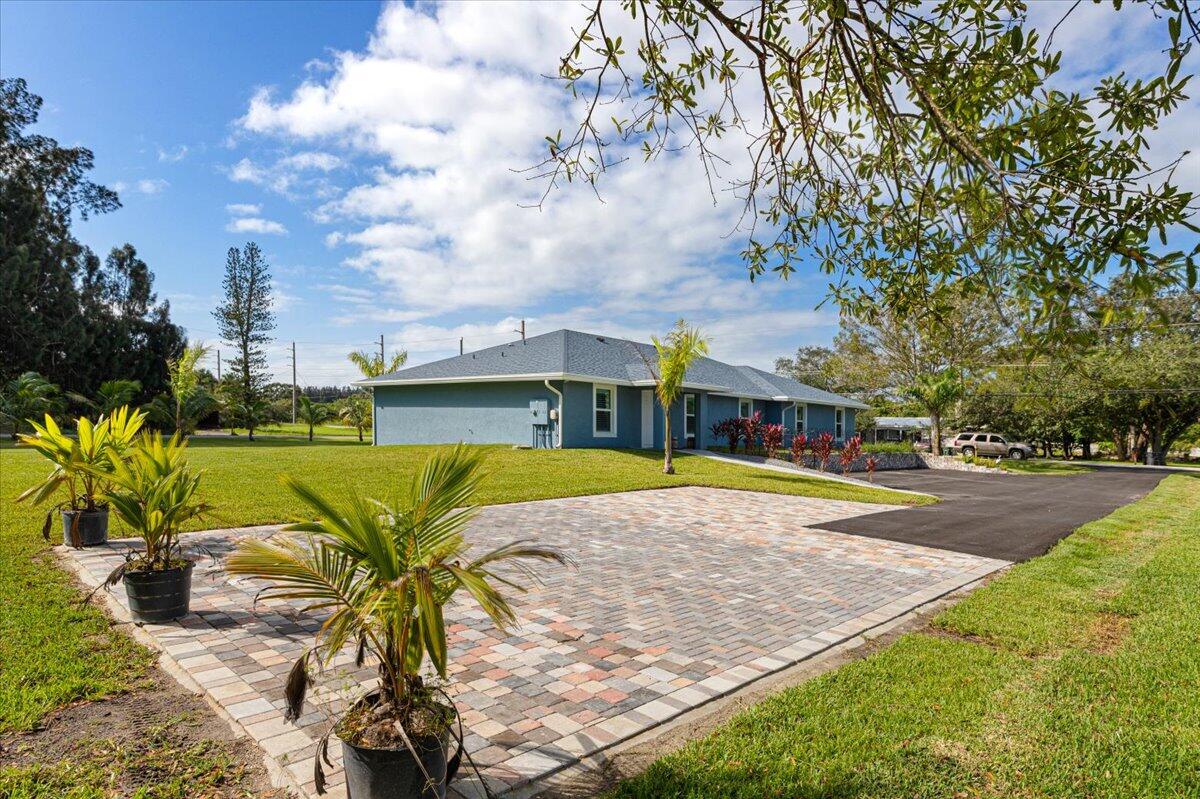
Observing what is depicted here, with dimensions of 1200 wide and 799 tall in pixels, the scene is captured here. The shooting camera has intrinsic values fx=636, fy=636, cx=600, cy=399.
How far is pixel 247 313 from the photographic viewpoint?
40.0m

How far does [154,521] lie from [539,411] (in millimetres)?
16374

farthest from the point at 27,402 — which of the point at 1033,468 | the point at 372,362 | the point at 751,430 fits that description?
the point at 1033,468

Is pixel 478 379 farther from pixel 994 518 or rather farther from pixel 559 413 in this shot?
pixel 994 518

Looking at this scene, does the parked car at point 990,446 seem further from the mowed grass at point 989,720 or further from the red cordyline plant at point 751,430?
the mowed grass at point 989,720

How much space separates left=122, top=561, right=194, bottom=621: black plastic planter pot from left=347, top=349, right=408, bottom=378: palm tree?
3816cm

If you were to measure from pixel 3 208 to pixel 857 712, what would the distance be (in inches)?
1577

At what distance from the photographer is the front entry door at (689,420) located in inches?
966

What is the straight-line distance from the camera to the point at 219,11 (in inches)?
251

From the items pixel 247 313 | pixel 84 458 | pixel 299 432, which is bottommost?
pixel 299 432

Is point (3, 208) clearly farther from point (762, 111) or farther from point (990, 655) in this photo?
point (990, 655)

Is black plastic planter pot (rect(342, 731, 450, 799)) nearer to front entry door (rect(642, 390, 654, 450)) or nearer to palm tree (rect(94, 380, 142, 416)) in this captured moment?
front entry door (rect(642, 390, 654, 450))

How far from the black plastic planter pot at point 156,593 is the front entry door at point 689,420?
67.8 ft

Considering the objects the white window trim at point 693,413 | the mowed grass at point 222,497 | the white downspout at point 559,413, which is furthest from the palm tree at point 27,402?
the white window trim at point 693,413

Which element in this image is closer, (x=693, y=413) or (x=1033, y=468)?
(x=693, y=413)
